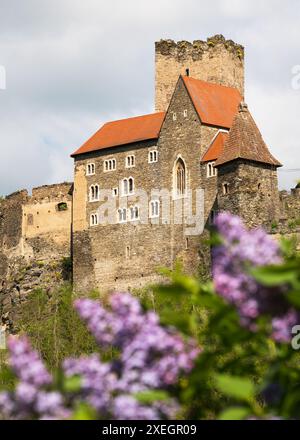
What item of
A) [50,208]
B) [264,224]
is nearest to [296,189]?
[264,224]

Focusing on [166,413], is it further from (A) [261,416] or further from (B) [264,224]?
(B) [264,224]

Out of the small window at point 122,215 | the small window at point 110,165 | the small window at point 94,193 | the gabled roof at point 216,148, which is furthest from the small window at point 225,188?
the small window at point 94,193

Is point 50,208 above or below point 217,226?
above

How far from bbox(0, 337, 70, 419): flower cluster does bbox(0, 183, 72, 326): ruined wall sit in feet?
161

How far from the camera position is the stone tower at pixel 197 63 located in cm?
5622

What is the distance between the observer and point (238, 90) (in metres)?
56.4

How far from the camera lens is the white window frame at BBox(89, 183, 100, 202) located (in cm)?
5125

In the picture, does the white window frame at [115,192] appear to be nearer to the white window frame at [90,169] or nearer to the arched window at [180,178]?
the white window frame at [90,169]

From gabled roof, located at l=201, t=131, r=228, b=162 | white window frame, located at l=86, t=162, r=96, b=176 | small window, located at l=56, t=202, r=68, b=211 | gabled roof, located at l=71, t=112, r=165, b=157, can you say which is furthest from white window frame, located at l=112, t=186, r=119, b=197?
gabled roof, located at l=201, t=131, r=228, b=162

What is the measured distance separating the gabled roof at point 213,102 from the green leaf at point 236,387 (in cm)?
4310

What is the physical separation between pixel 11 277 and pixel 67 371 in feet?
168

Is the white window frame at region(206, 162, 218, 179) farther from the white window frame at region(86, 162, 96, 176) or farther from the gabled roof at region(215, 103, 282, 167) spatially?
the white window frame at region(86, 162, 96, 176)

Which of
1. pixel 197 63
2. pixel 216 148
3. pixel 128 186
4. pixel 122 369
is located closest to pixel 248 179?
pixel 216 148

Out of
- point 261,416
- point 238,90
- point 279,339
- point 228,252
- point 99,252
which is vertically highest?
point 238,90
